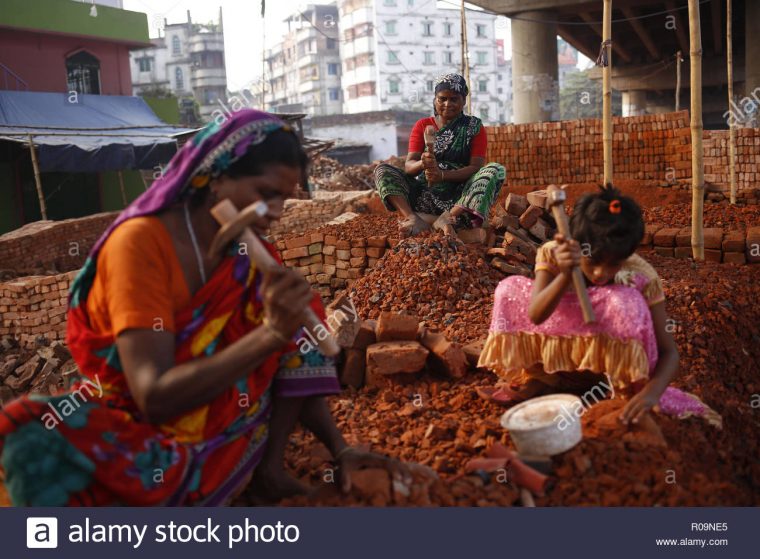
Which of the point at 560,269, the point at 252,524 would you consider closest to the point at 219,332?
the point at 252,524

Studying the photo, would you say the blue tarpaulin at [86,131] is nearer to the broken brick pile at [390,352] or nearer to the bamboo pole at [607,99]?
the bamboo pole at [607,99]

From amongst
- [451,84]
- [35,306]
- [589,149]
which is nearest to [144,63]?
[35,306]

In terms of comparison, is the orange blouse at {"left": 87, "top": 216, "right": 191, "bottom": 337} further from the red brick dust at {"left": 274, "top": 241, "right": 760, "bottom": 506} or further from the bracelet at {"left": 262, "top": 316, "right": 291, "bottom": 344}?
the red brick dust at {"left": 274, "top": 241, "right": 760, "bottom": 506}

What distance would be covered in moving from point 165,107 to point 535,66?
11359mm

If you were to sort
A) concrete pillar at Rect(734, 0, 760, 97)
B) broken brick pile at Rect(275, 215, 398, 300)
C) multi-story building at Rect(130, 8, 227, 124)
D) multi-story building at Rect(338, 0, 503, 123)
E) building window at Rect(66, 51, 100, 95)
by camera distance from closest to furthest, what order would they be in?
broken brick pile at Rect(275, 215, 398, 300), concrete pillar at Rect(734, 0, 760, 97), building window at Rect(66, 51, 100, 95), multi-story building at Rect(130, 8, 227, 124), multi-story building at Rect(338, 0, 503, 123)

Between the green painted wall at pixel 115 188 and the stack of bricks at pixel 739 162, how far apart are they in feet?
44.3

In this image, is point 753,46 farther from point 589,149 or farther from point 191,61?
point 191,61

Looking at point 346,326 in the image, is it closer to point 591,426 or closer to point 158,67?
point 591,426

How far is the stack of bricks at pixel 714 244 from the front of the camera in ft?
20.0

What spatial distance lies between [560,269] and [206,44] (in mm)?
38357

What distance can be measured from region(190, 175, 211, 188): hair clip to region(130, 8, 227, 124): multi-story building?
3673 centimetres

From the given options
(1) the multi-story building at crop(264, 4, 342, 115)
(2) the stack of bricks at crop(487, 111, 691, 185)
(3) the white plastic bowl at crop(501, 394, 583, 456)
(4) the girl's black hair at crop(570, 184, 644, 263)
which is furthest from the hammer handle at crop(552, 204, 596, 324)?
(1) the multi-story building at crop(264, 4, 342, 115)

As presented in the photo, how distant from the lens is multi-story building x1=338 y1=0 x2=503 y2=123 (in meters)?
46.2

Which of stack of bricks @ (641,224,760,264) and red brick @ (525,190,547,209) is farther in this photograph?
red brick @ (525,190,547,209)
